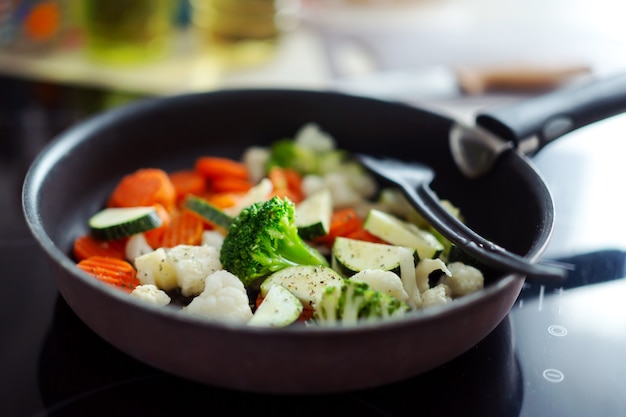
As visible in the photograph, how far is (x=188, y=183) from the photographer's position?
1521 mm

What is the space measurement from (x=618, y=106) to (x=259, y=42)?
1.25 metres

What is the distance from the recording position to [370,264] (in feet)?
3.88

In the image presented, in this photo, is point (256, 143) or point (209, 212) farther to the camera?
point (256, 143)

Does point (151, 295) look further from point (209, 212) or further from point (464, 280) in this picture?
point (464, 280)

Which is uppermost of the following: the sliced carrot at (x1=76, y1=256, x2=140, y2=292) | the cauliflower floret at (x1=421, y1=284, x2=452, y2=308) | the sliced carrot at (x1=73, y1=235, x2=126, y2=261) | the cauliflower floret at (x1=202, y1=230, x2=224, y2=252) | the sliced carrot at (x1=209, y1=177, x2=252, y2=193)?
A: the cauliflower floret at (x1=421, y1=284, x2=452, y2=308)

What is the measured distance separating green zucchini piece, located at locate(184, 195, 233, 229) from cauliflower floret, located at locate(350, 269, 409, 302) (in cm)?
33

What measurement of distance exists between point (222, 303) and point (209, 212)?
33cm

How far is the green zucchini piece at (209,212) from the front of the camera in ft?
4.33

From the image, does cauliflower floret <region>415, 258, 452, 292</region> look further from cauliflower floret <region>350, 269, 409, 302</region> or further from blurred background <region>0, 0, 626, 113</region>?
blurred background <region>0, 0, 626, 113</region>

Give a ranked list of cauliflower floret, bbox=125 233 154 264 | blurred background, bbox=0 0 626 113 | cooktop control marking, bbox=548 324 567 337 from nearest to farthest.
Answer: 1. cooktop control marking, bbox=548 324 567 337
2. cauliflower floret, bbox=125 233 154 264
3. blurred background, bbox=0 0 626 113

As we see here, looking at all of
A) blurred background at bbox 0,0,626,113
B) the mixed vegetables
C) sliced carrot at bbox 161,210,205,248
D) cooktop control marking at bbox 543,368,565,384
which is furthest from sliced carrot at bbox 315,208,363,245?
blurred background at bbox 0,0,626,113

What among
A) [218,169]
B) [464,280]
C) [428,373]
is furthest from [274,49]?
[428,373]

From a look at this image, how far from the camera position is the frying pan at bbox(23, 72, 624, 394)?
87 cm

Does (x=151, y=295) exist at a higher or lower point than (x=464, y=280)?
lower
